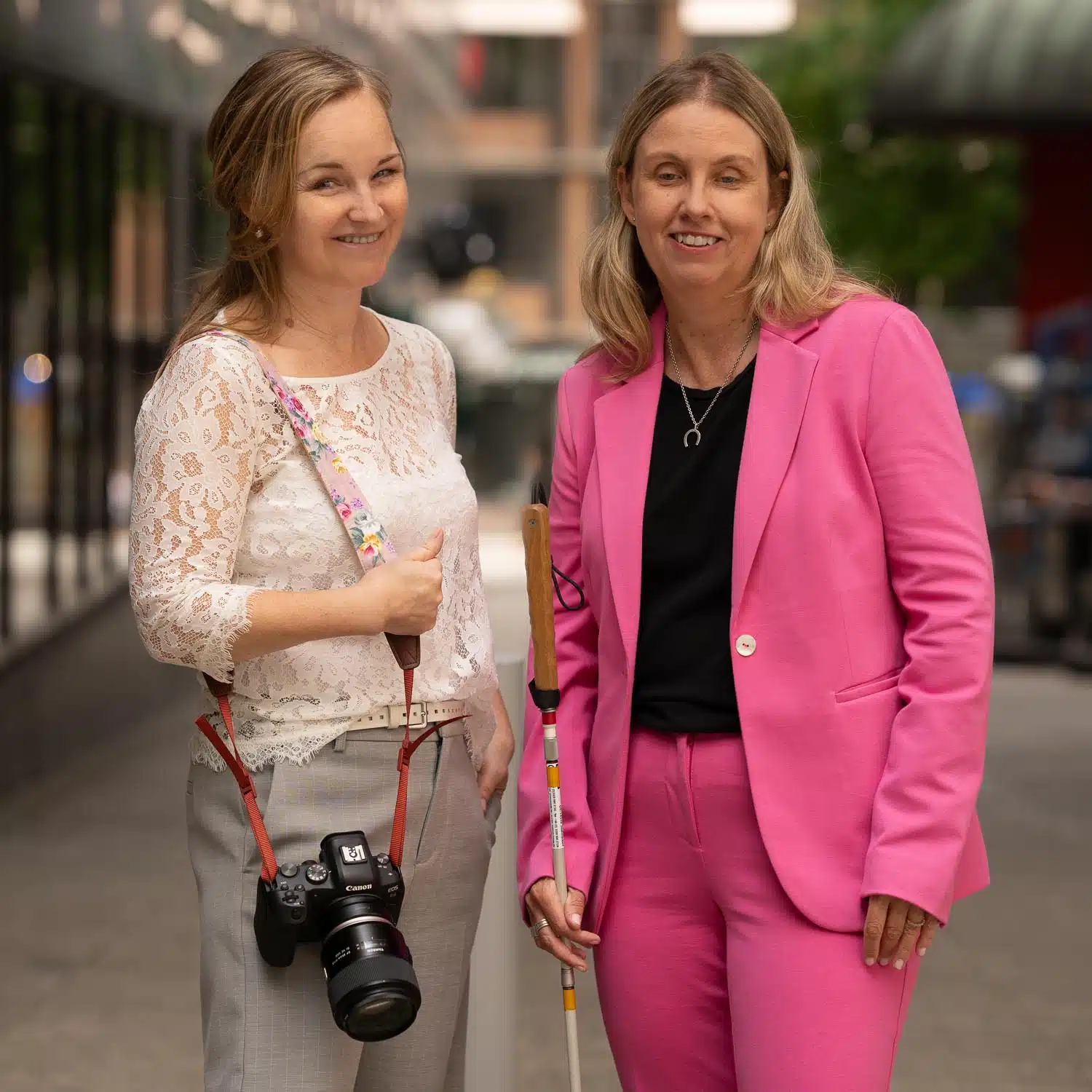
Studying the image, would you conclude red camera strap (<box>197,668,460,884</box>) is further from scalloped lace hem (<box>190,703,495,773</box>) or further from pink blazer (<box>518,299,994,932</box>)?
pink blazer (<box>518,299,994,932</box>)

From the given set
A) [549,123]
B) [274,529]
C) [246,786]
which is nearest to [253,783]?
[246,786]

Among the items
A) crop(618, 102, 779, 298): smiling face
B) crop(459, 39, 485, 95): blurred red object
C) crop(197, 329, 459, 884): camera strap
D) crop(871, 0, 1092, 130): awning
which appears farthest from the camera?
crop(459, 39, 485, 95): blurred red object

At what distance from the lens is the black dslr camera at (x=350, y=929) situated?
8.54ft

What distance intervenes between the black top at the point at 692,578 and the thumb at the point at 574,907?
317 mm

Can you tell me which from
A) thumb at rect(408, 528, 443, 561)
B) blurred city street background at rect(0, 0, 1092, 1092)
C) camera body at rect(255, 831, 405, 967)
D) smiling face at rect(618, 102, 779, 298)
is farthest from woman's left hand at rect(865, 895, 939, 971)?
blurred city street background at rect(0, 0, 1092, 1092)

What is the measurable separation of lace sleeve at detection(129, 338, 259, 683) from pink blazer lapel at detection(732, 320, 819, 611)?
746mm

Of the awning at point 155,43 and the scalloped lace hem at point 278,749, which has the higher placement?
the awning at point 155,43

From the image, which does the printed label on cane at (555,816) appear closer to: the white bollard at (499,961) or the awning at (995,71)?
the white bollard at (499,961)

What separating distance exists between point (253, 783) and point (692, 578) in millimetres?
750

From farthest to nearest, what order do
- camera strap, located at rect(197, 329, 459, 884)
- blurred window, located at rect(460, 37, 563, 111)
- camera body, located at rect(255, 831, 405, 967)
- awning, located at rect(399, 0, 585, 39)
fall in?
blurred window, located at rect(460, 37, 563, 111)
awning, located at rect(399, 0, 585, 39)
camera strap, located at rect(197, 329, 459, 884)
camera body, located at rect(255, 831, 405, 967)

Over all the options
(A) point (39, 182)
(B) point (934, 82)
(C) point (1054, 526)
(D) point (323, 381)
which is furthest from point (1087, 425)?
(D) point (323, 381)

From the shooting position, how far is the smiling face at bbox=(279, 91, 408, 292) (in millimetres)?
2865

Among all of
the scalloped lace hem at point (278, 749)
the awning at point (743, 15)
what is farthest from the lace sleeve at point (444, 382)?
the awning at point (743, 15)

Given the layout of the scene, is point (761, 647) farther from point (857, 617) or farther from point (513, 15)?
point (513, 15)
